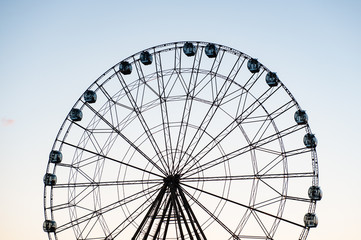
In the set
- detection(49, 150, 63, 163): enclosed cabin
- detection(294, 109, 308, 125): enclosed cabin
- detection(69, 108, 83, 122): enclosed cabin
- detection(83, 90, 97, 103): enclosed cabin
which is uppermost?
detection(294, 109, 308, 125): enclosed cabin

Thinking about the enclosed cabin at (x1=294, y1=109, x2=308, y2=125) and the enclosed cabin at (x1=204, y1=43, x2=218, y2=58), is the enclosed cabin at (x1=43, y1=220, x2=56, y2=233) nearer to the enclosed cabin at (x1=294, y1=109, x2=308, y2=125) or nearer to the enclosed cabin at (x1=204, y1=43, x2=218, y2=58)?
the enclosed cabin at (x1=204, y1=43, x2=218, y2=58)

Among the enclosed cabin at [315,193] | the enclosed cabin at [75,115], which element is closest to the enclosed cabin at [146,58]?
the enclosed cabin at [75,115]

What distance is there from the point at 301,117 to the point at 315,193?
14.9 feet

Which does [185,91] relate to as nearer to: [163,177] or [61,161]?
[163,177]

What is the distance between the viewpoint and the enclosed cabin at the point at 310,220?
28.4 meters

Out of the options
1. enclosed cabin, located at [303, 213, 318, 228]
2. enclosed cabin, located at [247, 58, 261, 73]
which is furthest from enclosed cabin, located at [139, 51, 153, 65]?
enclosed cabin, located at [303, 213, 318, 228]

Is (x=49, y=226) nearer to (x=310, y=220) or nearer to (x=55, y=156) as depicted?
(x=55, y=156)

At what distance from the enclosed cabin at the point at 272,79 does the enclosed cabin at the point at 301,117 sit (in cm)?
217

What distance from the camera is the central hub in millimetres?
28562

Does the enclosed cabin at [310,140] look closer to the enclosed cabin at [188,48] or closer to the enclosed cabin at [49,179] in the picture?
the enclosed cabin at [188,48]

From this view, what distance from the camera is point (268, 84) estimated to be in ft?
102

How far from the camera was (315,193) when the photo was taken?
28.8 metres

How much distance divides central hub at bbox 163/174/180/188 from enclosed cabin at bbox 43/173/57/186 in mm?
7424

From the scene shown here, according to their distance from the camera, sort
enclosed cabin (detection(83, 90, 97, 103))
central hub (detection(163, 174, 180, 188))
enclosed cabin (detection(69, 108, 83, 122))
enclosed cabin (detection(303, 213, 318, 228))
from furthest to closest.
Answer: enclosed cabin (detection(83, 90, 97, 103)), enclosed cabin (detection(69, 108, 83, 122)), central hub (detection(163, 174, 180, 188)), enclosed cabin (detection(303, 213, 318, 228))
